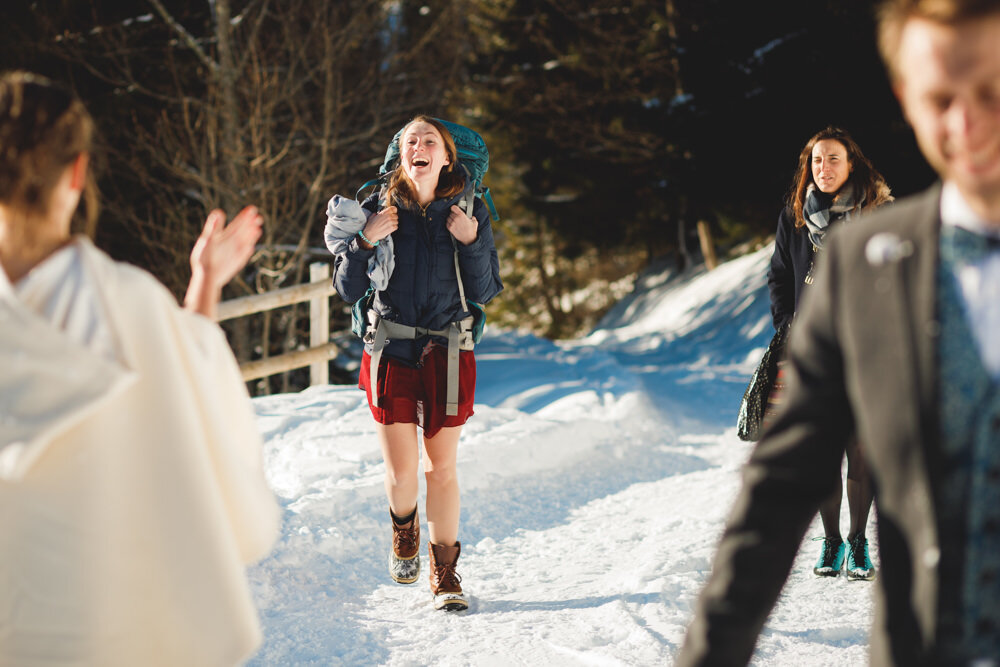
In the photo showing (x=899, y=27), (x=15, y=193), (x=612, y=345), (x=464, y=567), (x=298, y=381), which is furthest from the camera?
(x=612, y=345)

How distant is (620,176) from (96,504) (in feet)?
69.0

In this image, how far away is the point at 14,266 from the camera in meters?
1.92

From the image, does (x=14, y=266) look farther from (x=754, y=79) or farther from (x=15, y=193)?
(x=754, y=79)

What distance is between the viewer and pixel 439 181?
14.8 ft

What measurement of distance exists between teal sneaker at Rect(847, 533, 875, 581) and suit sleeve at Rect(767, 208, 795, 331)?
1.13 meters

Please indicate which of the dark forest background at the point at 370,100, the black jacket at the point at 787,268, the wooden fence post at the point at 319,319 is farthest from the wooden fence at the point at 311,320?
the black jacket at the point at 787,268

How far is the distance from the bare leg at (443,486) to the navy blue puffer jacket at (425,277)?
40 cm

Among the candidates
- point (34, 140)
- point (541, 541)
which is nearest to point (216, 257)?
point (34, 140)

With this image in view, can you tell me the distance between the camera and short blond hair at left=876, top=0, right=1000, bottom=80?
4.22 feet

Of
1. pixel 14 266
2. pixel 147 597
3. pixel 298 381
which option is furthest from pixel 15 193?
pixel 298 381

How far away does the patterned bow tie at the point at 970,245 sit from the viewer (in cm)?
131

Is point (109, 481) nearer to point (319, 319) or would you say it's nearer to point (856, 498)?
point (856, 498)

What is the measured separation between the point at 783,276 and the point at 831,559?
1.45m

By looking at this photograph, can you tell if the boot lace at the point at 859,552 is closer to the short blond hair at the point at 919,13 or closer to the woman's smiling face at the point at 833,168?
the woman's smiling face at the point at 833,168
